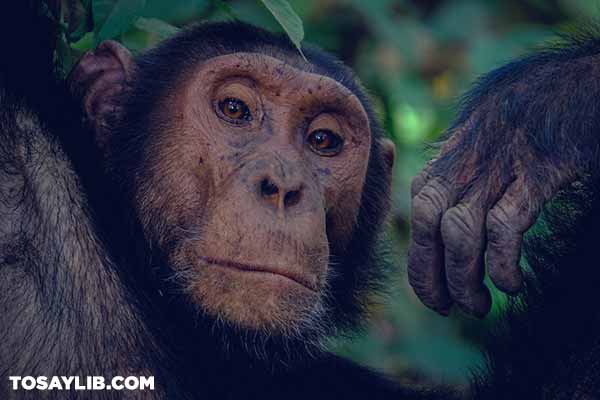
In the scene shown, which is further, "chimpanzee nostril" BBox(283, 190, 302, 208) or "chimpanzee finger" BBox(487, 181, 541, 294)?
"chimpanzee nostril" BBox(283, 190, 302, 208)

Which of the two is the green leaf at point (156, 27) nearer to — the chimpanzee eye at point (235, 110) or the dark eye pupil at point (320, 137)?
the chimpanzee eye at point (235, 110)

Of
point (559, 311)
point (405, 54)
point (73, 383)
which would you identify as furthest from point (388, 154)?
point (405, 54)

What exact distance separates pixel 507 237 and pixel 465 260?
0.16 metres

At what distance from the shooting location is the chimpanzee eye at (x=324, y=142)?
4387 mm

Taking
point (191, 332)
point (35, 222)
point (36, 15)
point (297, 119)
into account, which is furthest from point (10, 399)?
point (297, 119)

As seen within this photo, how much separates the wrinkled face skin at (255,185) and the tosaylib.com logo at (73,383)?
0.43 metres

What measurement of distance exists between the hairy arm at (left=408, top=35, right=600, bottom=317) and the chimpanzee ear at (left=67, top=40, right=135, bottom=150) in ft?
4.37

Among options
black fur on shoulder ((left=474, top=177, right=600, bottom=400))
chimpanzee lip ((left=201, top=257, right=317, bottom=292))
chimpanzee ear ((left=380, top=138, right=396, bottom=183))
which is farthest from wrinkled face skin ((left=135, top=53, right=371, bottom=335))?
black fur on shoulder ((left=474, top=177, right=600, bottom=400))

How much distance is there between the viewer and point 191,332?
13.0 ft

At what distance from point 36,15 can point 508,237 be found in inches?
67.2

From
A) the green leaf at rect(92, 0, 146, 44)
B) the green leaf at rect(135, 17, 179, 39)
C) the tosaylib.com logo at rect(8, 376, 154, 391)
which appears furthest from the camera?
the green leaf at rect(135, 17, 179, 39)

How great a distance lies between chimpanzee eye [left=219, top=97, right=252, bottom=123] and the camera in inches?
→ 166

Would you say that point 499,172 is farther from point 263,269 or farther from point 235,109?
point 235,109

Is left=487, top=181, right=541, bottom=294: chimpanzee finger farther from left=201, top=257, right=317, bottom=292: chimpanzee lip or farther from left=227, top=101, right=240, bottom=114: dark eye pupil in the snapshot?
left=227, top=101, right=240, bottom=114: dark eye pupil
